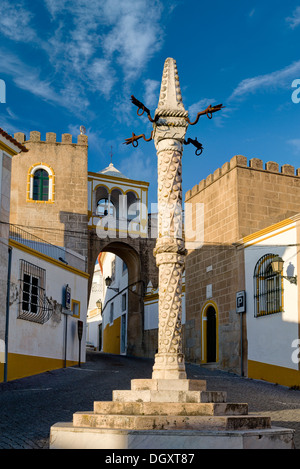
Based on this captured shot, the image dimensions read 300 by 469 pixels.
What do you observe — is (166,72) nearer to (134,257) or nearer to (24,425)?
(24,425)

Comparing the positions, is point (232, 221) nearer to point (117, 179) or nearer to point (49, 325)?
point (49, 325)

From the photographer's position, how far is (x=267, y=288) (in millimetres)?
17594

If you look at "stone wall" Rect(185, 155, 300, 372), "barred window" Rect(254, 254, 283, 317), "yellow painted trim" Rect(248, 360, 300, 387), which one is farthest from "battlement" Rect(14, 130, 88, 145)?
"yellow painted trim" Rect(248, 360, 300, 387)

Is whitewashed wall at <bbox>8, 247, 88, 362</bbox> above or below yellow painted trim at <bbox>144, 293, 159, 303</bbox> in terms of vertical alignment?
below

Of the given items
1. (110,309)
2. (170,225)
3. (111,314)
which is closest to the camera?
(170,225)

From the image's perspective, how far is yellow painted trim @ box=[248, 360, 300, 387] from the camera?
15.9 m

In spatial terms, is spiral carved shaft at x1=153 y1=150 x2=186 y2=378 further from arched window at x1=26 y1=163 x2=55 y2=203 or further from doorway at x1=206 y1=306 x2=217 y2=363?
arched window at x1=26 y1=163 x2=55 y2=203

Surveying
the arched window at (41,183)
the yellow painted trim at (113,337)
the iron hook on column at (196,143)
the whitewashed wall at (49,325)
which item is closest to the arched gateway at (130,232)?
the arched window at (41,183)

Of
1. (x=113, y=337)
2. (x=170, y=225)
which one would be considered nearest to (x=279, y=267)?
(x=170, y=225)

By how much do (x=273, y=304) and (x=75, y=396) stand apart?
722cm

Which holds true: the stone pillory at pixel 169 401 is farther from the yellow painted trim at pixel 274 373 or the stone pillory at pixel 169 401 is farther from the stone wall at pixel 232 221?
the stone wall at pixel 232 221

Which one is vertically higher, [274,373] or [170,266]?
[170,266]

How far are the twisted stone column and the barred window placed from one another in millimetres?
9255

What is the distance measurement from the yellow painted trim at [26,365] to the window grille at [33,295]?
40.8 inches
